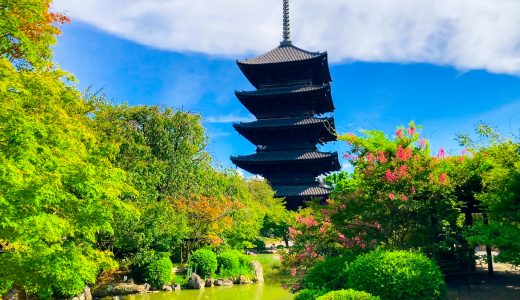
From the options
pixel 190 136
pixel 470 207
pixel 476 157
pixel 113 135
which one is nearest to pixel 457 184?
pixel 476 157

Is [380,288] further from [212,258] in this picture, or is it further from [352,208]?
[212,258]

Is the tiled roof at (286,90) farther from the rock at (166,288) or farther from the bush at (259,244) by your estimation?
the rock at (166,288)

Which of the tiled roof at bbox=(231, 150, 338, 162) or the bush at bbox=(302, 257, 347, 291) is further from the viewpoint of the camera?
the tiled roof at bbox=(231, 150, 338, 162)

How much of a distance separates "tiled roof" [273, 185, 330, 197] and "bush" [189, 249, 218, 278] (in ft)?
52.8

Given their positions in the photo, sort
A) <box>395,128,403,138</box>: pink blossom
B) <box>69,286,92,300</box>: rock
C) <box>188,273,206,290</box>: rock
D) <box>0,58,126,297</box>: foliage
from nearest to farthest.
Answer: <box>0,58,126,297</box>: foliage, <box>395,128,403,138</box>: pink blossom, <box>69,286,92,300</box>: rock, <box>188,273,206,290</box>: rock

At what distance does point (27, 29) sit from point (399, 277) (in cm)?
1019

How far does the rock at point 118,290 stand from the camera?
55.7 feet

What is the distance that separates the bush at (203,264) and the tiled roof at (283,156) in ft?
55.1

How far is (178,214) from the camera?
19.3 meters

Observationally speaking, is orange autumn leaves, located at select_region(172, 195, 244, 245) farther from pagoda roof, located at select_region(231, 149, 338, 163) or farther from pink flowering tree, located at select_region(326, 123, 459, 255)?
pagoda roof, located at select_region(231, 149, 338, 163)

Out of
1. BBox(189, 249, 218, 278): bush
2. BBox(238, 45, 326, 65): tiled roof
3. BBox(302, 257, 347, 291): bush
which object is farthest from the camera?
BBox(238, 45, 326, 65): tiled roof

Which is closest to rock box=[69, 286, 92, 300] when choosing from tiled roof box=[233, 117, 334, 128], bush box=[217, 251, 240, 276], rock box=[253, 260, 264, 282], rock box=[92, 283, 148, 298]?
rock box=[92, 283, 148, 298]

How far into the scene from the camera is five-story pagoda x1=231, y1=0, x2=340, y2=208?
36.3m

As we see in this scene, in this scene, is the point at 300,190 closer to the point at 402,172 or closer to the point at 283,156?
the point at 283,156
